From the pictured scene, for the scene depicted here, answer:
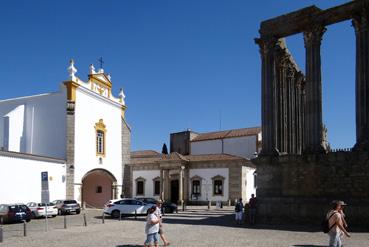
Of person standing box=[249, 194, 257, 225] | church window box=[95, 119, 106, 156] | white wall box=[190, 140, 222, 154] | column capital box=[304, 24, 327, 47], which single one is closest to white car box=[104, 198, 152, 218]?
person standing box=[249, 194, 257, 225]

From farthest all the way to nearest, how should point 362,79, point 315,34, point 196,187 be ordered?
point 196,187 → point 315,34 → point 362,79

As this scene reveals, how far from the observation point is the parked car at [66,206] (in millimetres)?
31920

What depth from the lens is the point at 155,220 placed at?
12641 millimetres

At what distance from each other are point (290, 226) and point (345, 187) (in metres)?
3.02

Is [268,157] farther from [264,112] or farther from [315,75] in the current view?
[315,75]

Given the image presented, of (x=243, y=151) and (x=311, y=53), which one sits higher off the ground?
(x=311, y=53)

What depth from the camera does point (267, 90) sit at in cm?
2422

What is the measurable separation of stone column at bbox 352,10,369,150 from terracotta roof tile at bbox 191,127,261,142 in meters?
31.2

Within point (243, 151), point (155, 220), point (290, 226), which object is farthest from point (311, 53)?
point (243, 151)

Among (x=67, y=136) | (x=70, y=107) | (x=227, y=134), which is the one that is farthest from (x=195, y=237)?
(x=227, y=134)

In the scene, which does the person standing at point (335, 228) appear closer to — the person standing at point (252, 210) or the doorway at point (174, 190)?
the person standing at point (252, 210)

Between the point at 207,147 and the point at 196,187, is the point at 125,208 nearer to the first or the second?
the point at 196,187

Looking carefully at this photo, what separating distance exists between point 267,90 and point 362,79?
523 cm

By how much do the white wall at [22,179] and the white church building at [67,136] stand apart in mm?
69
